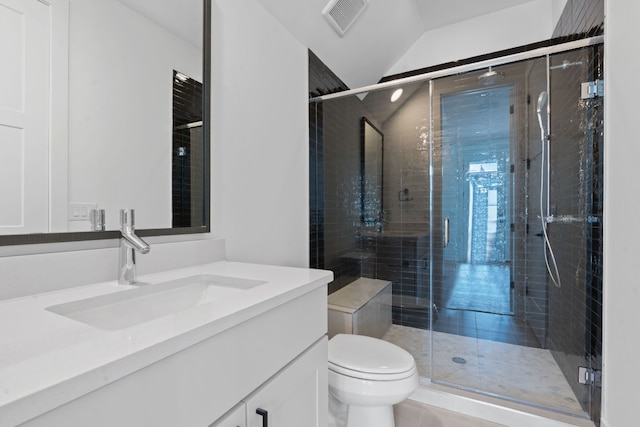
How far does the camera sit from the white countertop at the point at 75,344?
1.14ft

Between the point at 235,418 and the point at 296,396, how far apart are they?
0.25 metres

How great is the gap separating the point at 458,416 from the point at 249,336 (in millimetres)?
1524

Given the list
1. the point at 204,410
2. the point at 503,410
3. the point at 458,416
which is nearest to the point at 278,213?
the point at 204,410

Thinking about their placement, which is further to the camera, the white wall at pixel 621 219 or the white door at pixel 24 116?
the white wall at pixel 621 219

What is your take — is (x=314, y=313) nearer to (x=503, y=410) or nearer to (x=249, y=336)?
(x=249, y=336)

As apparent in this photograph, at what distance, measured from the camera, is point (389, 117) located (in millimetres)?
2730

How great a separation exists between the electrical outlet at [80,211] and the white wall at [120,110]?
14 mm

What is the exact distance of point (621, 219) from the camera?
1248 millimetres

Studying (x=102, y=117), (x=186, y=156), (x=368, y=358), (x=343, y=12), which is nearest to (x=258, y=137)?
(x=186, y=156)

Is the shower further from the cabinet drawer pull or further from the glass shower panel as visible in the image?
the cabinet drawer pull

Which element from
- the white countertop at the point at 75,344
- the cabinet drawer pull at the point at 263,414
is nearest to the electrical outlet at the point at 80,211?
the white countertop at the point at 75,344

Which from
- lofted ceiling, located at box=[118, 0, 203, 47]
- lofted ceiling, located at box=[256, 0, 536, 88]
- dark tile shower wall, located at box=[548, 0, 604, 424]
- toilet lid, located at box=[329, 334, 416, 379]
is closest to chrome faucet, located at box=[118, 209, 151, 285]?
lofted ceiling, located at box=[118, 0, 203, 47]

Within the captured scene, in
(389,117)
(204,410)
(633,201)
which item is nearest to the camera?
(204,410)

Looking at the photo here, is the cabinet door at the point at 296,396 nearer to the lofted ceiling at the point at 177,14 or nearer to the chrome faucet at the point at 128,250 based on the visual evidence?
the chrome faucet at the point at 128,250
